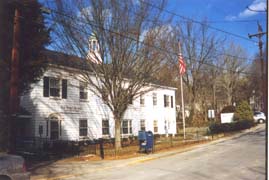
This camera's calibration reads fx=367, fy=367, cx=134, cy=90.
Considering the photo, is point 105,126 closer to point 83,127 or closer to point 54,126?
point 83,127

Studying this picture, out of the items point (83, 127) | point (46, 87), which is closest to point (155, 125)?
point (83, 127)

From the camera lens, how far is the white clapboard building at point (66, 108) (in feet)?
82.4

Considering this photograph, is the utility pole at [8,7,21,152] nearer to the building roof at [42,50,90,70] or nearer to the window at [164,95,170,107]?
the building roof at [42,50,90,70]

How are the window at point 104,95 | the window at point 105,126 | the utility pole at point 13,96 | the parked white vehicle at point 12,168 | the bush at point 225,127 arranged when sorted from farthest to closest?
the bush at point 225,127
the window at point 105,126
the window at point 104,95
the utility pole at point 13,96
the parked white vehicle at point 12,168

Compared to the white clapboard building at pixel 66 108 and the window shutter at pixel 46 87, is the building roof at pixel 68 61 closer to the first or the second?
the white clapboard building at pixel 66 108

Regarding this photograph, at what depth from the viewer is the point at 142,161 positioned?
1914 cm

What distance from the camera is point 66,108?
90.6 feet

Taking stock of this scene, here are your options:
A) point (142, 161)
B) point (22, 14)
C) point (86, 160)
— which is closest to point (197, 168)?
point (142, 161)

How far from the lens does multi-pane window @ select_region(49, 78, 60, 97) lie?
2648 centimetres

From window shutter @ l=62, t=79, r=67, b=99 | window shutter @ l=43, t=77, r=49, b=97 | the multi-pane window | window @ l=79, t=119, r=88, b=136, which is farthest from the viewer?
window @ l=79, t=119, r=88, b=136

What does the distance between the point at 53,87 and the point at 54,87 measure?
0.11 metres

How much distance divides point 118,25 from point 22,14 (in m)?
6.93

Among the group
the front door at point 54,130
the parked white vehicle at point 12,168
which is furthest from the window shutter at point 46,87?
the parked white vehicle at point 12,168

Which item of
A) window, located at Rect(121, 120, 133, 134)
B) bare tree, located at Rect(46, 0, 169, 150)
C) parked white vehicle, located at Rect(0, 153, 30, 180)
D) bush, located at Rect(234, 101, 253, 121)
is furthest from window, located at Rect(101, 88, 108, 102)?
bush, located at Rect(234, 101, 253, 121)
